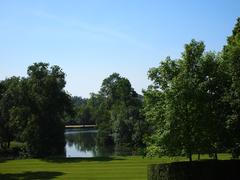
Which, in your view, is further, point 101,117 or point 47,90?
point 101,117

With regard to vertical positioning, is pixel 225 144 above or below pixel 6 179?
above

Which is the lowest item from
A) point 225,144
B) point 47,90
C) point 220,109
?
point 225,144

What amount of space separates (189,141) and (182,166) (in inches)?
70.7

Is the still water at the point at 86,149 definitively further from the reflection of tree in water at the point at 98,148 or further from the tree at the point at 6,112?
the tree at the point at 6,112

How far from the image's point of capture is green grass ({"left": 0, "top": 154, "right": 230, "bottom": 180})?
43.8m

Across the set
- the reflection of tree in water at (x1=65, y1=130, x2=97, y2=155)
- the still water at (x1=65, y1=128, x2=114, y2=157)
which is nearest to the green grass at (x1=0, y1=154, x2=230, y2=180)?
the still water at (x1=65, y1=128, x2=114, y2=157)

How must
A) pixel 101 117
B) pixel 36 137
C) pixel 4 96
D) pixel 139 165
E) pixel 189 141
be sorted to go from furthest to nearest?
pixel 101 117
pixel 4 96
pixel 36 137
pixel 139 165
pixel 189 141

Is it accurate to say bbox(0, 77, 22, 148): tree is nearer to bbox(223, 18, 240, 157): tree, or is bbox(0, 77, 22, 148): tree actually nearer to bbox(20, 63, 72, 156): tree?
bbox(20, 63, 72, 156): tree

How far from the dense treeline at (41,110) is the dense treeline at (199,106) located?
4016cm

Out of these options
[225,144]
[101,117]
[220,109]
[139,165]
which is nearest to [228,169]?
[225,144]

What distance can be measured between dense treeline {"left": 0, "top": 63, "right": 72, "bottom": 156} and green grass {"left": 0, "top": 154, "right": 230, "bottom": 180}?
10.5 metres

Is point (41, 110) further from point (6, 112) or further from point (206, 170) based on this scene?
point (206, 170)

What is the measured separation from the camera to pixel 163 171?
3328 centimetres

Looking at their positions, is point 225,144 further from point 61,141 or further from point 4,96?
point 4,96
